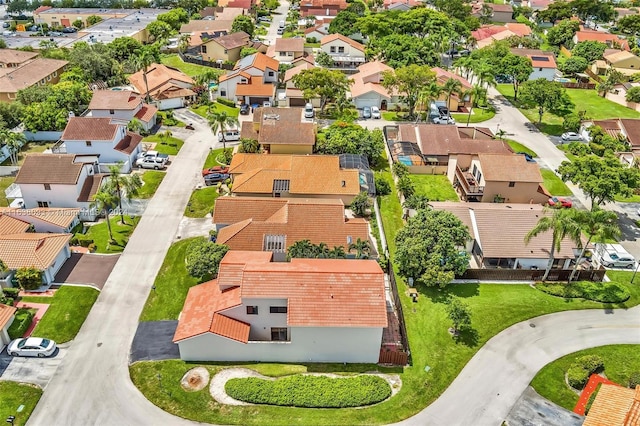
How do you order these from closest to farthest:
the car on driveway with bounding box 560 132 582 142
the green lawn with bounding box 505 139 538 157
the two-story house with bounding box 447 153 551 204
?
the two-story house with bounding box 447 153 551 204, the green lawn with bounding box 505 139 538 157, the car on driveway with bounding box 560 132 582 142

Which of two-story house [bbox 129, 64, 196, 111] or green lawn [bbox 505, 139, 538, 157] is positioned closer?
green lawn [bbox 505, 139, 538, 157]

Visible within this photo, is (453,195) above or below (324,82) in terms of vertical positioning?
below

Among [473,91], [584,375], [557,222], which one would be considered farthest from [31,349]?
[473,91]

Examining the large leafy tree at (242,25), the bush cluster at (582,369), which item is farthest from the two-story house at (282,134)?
the large leafy tree at (242,25)

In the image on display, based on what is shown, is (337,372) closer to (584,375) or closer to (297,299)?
(297,299)

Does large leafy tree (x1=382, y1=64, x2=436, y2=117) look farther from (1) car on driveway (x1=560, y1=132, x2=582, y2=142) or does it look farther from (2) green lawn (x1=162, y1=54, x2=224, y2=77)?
(2) green lawn (x1=162, y1=54, x2=224, y2=77)

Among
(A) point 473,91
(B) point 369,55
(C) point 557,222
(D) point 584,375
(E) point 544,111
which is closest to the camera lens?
(D) point 584,375

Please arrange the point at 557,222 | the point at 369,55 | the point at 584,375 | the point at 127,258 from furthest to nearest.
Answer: the point at 369,55 < the point at 127,258 < the point at 557,222 < the point at 584,375

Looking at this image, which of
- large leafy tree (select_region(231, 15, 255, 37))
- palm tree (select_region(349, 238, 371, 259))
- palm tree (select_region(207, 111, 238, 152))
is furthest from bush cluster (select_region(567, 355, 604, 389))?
large leafy tree (select_region(231, 15, 255, 37))

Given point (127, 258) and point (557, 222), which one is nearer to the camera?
point (557, 222)
